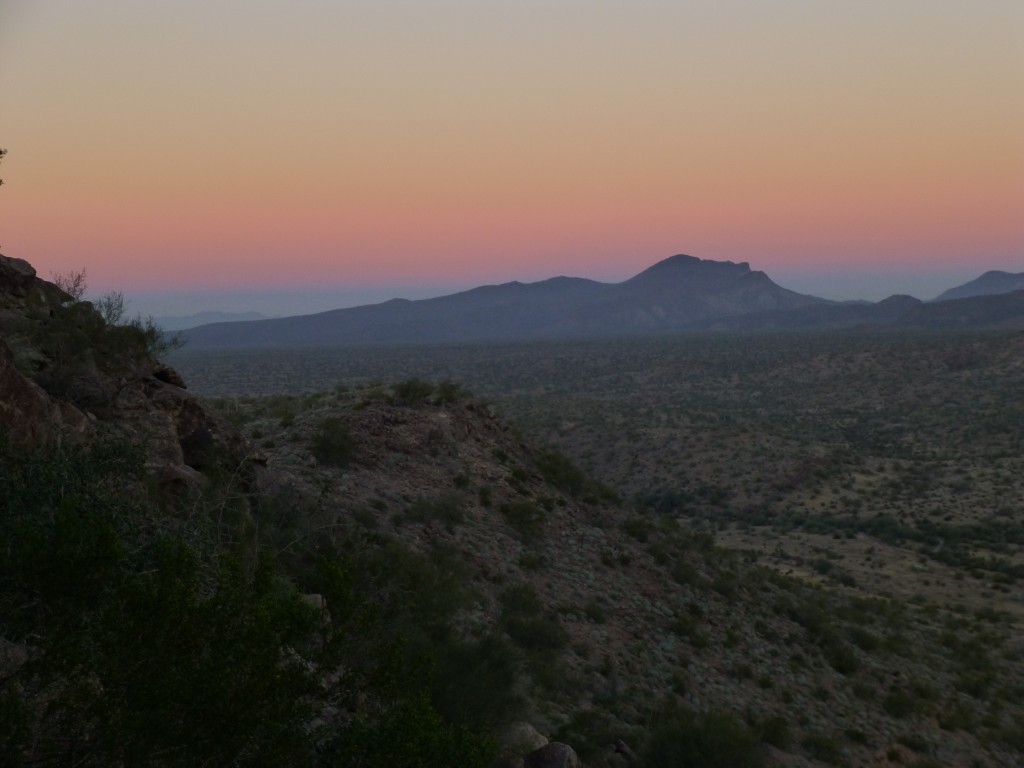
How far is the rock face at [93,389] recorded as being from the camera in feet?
28.0

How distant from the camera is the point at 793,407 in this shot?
64.3m

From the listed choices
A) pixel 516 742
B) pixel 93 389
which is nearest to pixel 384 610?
pixel 516 742

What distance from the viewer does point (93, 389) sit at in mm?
10383

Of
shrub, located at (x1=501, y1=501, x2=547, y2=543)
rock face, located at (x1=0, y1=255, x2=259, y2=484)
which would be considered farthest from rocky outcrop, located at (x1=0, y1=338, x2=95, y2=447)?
shrub, located at (x1=501, y1=501, x2=547, y2=543)

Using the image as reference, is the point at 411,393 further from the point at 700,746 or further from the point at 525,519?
Answer: the point at 700,746

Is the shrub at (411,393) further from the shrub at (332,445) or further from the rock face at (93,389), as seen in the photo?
the rock face at (93,389)

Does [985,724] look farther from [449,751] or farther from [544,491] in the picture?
[449,751]

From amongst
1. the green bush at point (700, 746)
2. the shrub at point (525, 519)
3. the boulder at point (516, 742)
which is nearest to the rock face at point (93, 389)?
the boulder at point (516, 742)

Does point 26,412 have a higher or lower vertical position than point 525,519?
higher

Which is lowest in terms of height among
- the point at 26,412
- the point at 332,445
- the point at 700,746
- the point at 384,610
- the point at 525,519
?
the point at 700,746

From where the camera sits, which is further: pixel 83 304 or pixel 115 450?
pixel 83 304

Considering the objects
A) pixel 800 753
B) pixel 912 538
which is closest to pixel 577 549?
pixel 800 753

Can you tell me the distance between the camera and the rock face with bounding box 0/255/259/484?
852 centimetres

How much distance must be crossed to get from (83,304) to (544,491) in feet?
31.9
